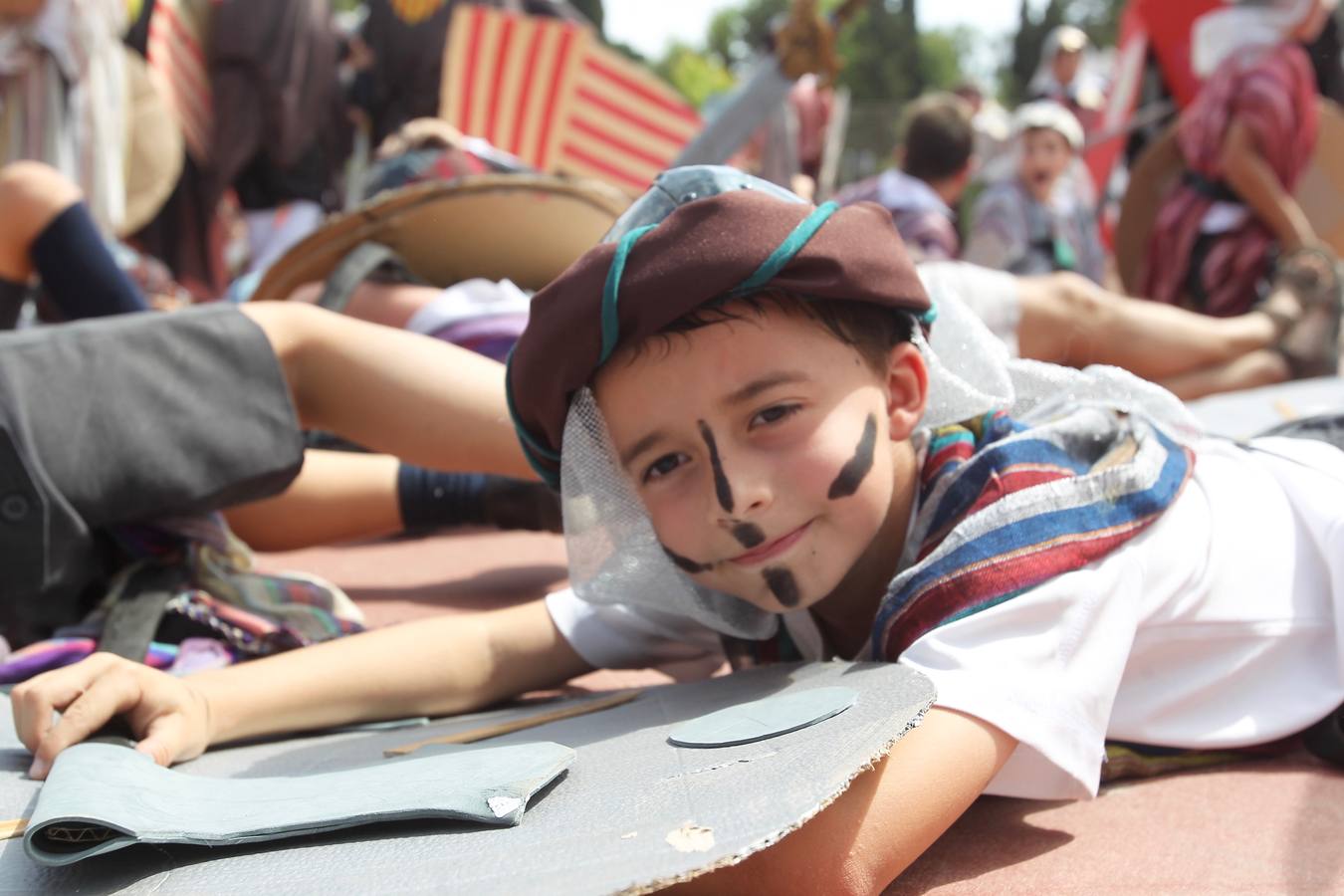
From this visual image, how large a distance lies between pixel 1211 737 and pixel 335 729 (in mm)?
912

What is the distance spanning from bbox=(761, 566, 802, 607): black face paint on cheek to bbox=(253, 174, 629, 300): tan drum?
1067mm

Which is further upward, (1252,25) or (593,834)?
(1252,25)

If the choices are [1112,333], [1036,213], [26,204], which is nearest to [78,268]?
[26,204]

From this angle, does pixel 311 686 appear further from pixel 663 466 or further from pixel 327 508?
pixel 327 508

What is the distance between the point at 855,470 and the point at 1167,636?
14.7 inches

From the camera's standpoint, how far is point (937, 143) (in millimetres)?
5027

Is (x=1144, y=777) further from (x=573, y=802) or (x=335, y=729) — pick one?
(x=335, y=729)

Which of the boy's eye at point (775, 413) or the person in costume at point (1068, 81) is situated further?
the person in costume at point (1068, 81)

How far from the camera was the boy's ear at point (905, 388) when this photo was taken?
1.31 meters

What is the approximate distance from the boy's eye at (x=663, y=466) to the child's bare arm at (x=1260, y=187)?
124 inches

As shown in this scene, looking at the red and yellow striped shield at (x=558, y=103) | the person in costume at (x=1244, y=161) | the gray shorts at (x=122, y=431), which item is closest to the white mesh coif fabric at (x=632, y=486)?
the gray shorts at (x=122, y=431)

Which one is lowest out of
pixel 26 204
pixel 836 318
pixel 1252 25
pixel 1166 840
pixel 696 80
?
pixel 696 80

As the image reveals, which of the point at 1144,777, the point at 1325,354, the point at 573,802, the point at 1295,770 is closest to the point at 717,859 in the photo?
the point at 573,802

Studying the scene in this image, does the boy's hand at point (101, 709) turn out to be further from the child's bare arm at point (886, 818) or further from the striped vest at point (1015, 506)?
the striped vest at point (1015, 506)
